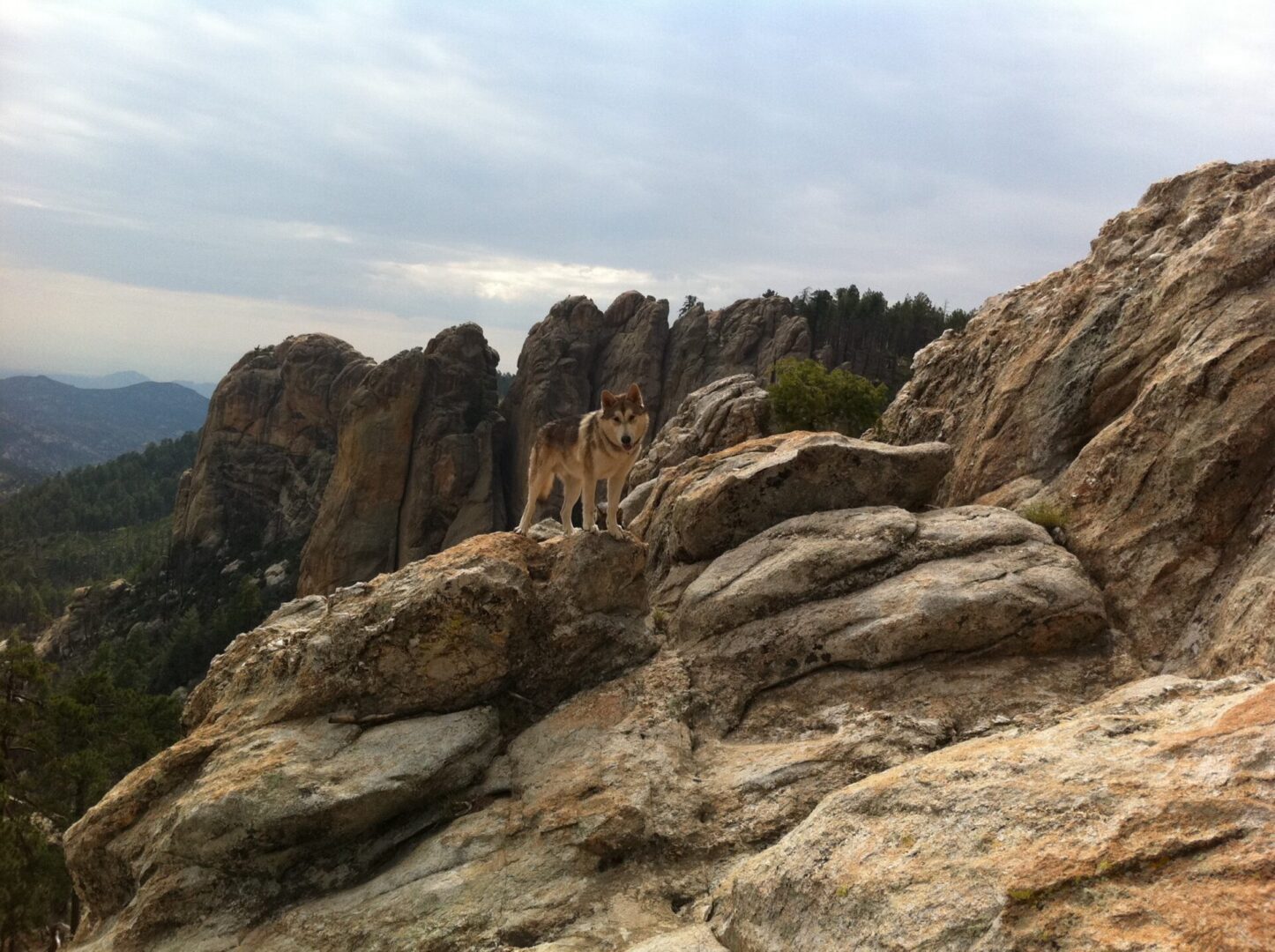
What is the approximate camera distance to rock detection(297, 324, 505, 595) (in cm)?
7469

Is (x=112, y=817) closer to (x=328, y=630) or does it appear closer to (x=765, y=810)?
(x=328, y=630)

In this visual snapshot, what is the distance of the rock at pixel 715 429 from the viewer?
38375mm

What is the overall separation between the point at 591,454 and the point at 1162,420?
9.61 metres

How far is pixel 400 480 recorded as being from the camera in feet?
252

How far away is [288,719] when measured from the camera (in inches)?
478

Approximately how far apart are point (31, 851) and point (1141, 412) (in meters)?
30.3

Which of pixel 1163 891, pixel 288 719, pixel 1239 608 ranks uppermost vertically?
pixel 1239 608

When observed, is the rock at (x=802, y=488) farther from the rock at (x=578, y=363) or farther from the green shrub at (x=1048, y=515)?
the rock at (x=578, y=363)

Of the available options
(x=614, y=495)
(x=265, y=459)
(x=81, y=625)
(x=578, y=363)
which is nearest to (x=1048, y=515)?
(x=614, y=495)

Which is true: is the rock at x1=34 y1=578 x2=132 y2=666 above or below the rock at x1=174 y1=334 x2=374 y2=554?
below

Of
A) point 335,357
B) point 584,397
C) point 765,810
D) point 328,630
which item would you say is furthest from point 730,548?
point 335,357

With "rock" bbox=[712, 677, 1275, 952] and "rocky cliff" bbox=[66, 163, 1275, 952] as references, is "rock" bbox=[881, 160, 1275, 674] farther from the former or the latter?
"rock" bbox=[712, 677, 1275, 952]

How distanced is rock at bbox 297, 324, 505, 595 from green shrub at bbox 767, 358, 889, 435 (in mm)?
43117

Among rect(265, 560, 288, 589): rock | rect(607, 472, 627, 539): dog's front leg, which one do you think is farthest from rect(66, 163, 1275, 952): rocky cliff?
rect(265, 560, 288, 589): rock
